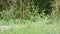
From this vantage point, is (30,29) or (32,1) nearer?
(30,29)

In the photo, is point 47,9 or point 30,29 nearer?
point 30,29

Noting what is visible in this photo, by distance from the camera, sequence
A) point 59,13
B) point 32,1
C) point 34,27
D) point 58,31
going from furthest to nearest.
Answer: point 32,1 < point 59,13 < point 34,27 < point 58,31

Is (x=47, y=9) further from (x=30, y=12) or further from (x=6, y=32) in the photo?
(x=6, y=32)

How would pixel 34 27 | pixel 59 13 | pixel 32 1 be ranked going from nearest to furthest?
1. pixel 34 27
2. pixel 59 13
3. pixel 32 1

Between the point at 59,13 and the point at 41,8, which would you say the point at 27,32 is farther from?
the point at 41,8

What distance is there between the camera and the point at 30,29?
5906 mm

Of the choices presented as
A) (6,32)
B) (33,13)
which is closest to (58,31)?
(6,32)

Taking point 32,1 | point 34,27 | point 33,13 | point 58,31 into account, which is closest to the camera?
point 58,31

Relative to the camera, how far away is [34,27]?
6156 mm

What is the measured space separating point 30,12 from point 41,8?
115 centimetres

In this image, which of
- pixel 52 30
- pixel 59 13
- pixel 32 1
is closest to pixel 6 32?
pixel 52 30

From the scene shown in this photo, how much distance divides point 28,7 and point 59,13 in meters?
1.81

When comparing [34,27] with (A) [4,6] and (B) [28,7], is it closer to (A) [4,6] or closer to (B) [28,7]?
(B) [28,7]

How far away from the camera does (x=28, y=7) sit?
10.3m
